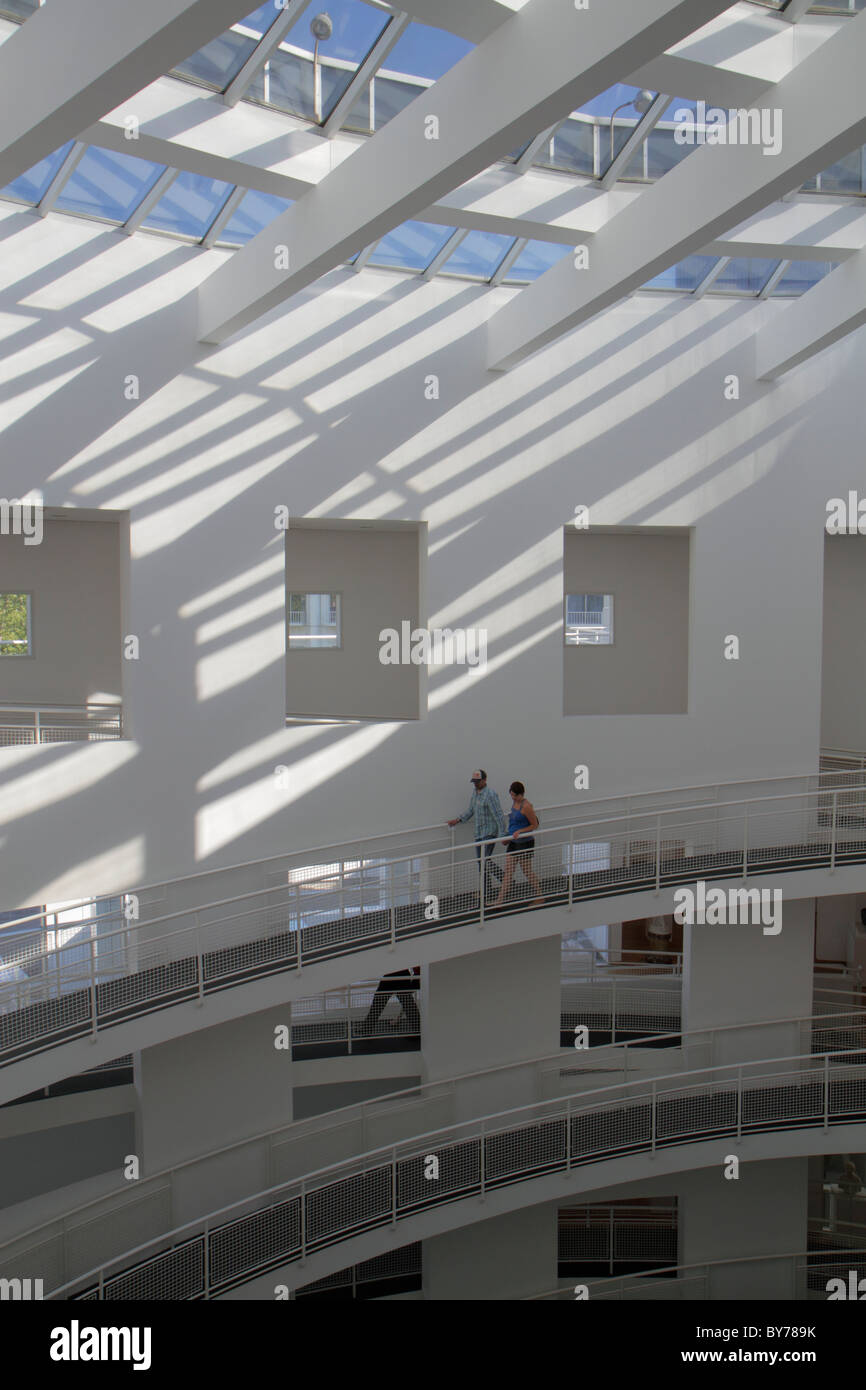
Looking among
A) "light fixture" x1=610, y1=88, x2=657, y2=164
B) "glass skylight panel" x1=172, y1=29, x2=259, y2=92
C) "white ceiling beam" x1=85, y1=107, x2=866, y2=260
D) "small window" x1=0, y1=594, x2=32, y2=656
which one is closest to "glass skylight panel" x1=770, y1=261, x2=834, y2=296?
"white ceiling beam" x1=85, y1=107, x2=866, y2=260

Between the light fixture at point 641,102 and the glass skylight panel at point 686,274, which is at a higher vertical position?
the light fixture at point 641,102

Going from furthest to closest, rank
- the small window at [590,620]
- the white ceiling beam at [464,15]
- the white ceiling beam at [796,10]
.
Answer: the small window at [590,620]
the white ceiling beam at [796,10]
the white ceiling beam at [464,15]

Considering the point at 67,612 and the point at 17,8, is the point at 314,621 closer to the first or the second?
the point at 67,612

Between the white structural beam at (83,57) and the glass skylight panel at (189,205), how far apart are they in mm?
4253

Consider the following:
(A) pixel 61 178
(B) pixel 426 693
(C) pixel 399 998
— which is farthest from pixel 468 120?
(C) pixel 399 998

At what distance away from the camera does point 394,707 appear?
15891 millimetres

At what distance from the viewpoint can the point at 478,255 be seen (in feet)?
39.5

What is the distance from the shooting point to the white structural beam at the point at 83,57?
539cm

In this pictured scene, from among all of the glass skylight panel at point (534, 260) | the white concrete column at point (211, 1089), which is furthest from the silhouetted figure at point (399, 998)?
the glass skylight panel at point (534, 260)

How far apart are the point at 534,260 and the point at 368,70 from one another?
385cm

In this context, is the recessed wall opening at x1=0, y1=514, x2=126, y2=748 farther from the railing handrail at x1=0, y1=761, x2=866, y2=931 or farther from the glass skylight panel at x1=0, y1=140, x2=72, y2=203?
the glass skylight panel at x1=0, y1=140, x2=72, y2=203

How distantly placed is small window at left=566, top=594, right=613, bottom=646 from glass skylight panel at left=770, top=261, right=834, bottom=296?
183 inches

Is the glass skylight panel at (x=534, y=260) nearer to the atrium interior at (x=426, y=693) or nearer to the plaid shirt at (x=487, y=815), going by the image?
the atrium interior at (x=426, y=693)
